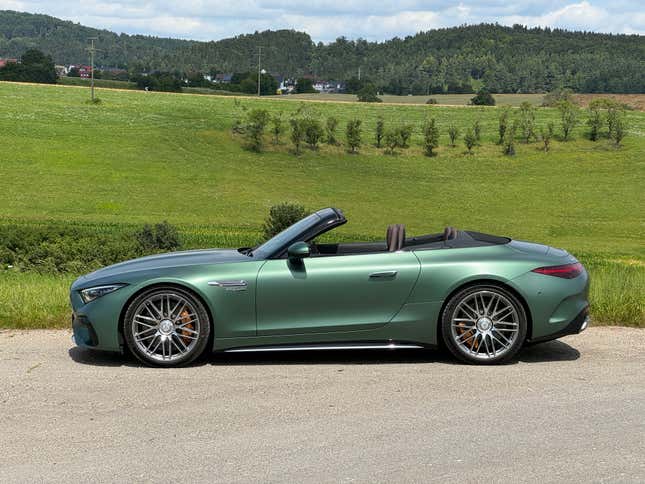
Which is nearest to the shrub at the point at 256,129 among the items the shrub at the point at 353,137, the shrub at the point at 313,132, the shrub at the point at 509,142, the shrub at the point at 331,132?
the shrub at the point at 313,132

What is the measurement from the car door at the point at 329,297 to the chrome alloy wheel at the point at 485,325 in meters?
0.45

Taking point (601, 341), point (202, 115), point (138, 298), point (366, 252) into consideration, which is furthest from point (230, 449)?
point (202, 115)

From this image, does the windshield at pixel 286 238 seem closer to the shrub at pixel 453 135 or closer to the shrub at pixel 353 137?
the shrub at pixel 353 137

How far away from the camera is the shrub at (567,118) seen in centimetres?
7369

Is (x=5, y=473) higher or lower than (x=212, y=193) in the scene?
higher

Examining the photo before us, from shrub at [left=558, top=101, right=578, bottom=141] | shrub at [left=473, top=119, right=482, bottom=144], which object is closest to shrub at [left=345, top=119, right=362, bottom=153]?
shrub at [left=473, top=119, right=482, bottom=144]

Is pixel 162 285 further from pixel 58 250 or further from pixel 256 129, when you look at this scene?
pixel 256 129

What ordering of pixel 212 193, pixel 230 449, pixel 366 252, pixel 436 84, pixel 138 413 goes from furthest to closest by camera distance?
pixel 436 84 < pixel 212 193 < pixel 366 252 < pixel 138 413 < pixel 230 449

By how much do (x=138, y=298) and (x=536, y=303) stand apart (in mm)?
3016

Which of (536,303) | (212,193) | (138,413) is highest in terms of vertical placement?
(536,303)

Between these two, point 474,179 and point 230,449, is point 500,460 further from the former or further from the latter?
point 474,179

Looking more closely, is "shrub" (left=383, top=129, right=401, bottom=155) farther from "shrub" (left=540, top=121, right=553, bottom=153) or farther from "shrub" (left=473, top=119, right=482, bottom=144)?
"shrub" (left=540, top=121, right=553, bottom=153)

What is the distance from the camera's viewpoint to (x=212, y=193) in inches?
2190

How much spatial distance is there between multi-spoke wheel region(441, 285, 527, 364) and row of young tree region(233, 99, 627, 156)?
60.7 metres
